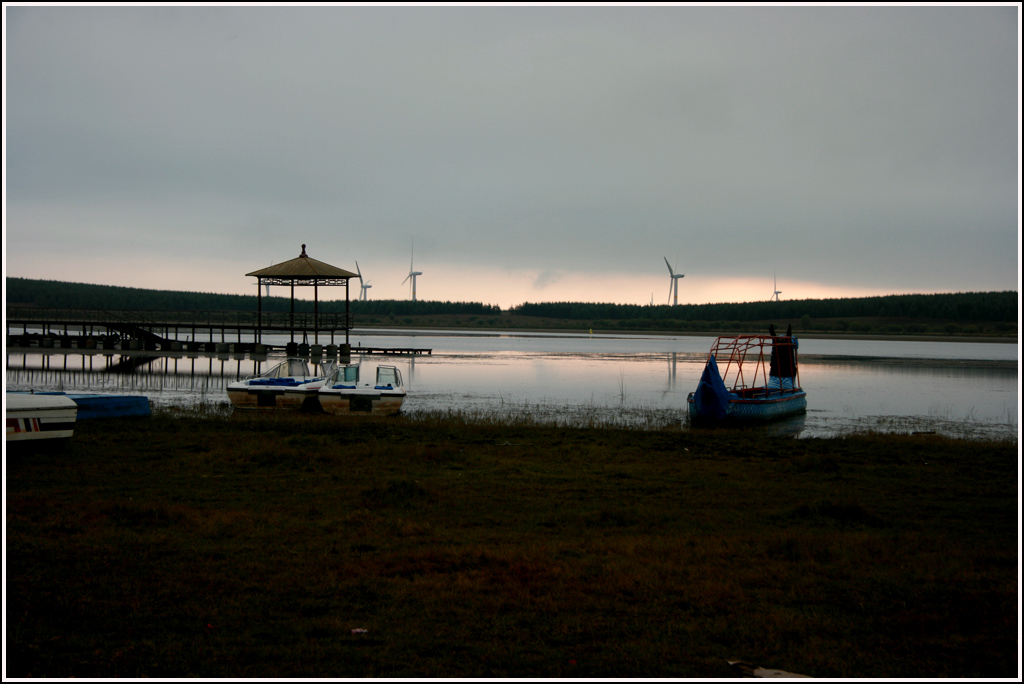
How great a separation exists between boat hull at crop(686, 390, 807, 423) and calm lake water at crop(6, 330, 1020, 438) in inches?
31.3

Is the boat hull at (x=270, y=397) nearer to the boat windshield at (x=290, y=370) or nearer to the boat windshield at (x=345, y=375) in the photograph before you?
the boat windshield at (x=345, y=375)

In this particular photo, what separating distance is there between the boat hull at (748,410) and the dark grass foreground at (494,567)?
948cm

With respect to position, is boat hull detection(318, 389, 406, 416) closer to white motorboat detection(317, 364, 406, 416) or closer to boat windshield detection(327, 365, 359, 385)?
white motorboat detection(317, 364, 406, 416)

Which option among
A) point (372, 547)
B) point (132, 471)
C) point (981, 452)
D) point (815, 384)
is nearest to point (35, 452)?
point (132, 471)

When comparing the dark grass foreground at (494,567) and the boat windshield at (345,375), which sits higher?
the boat windshield at (345,375)

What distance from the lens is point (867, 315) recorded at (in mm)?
167250

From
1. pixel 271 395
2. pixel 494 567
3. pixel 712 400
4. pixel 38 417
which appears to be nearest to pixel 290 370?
pixel 271 395

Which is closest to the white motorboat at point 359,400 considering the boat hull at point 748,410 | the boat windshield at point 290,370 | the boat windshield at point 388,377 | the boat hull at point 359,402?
the boat hull at point 359,402

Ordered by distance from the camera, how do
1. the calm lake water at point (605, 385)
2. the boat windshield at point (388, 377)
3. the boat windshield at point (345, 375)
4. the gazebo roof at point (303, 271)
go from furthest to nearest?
the gazebo roof at point (303, 271), the calm lake water at point (605, 385), the boat windshield at point (388, 377), the boat windshield at point (345, 375)

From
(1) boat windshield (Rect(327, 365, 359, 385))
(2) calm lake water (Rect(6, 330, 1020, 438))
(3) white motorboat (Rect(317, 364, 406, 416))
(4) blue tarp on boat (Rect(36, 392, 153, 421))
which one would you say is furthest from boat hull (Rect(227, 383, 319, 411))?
(2) calm lake water (Rect(6, 330, 1020, 438))

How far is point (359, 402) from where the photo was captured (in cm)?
2359

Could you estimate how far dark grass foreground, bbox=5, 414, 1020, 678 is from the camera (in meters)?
5.64

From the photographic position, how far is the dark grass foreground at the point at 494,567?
18.5 ft

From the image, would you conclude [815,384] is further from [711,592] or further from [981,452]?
[711,592]
